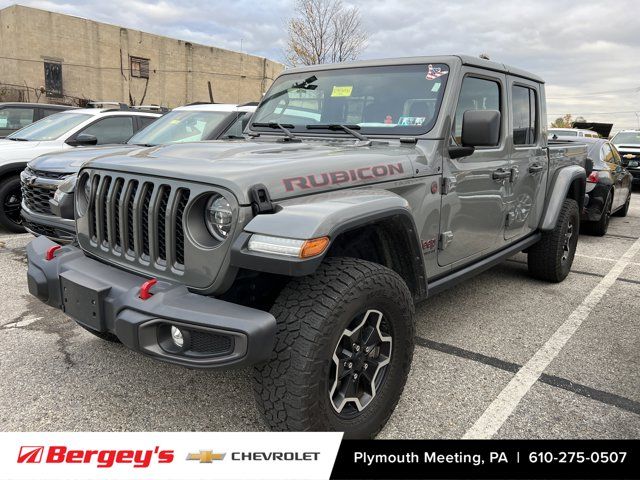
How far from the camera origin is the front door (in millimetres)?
3099

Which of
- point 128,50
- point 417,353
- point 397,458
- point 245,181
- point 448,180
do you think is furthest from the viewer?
point 128,50

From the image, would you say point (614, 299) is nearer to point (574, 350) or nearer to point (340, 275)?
point (574, 350)

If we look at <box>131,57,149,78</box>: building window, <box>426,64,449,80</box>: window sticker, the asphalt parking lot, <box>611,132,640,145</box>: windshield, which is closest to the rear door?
the asphalt parking lot

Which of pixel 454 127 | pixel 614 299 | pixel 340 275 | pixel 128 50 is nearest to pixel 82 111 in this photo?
pixel 454 127

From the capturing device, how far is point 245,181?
6.68 ft

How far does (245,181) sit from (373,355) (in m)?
1.03

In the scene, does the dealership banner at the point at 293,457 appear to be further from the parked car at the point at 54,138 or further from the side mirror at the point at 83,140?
the parked car at the point at 54,138

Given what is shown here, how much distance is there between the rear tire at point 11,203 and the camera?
21.2 feet

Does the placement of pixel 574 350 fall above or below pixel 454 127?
below

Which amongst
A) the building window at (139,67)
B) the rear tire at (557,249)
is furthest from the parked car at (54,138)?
the building window at (139,67)

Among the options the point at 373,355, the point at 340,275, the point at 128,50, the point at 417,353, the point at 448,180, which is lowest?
the point at 417,353

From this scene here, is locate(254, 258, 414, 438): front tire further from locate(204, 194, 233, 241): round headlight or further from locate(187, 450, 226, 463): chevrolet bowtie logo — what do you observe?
locate(204, 194, 233, 241): round headlight

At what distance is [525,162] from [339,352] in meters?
2.68

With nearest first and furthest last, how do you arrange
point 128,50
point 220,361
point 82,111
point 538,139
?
1. point 220,361
2. point 538,139
3. point 82,111
4. point 128,50
